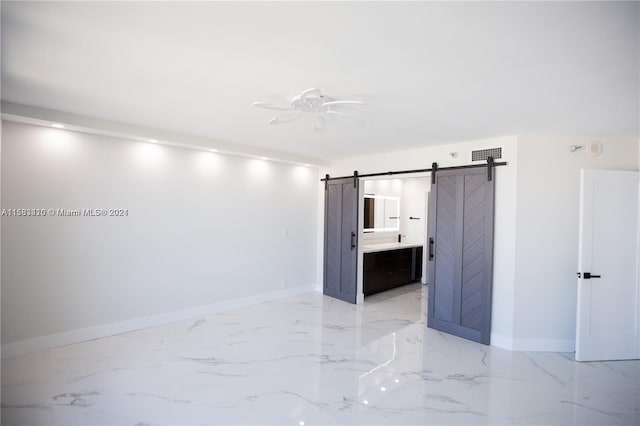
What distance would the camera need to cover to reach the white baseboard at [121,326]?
3402mm

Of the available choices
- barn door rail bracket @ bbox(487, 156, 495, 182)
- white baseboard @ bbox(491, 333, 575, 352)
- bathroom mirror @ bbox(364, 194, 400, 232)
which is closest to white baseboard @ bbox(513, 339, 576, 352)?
white baseboard @ bbox(491, 333, 575, 352)

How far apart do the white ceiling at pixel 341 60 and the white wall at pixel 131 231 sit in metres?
0.81

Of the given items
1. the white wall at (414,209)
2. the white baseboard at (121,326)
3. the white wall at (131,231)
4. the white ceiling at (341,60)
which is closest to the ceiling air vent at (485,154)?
the white ceiling at (341,60)

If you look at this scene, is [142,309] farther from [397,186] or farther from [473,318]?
[397,186]

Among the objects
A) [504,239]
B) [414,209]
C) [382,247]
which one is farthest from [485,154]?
[414,209]

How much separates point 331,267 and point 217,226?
7.28 ft

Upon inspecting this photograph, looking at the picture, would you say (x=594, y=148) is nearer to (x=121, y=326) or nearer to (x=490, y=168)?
(x=490, y=168)

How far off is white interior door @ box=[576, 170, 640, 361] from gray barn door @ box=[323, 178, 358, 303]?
306 centimetres

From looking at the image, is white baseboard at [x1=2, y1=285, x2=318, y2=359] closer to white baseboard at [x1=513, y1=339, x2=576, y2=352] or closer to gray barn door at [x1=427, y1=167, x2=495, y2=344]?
gray barn door at [x1=427, y1=167, x2=495, y2=344]

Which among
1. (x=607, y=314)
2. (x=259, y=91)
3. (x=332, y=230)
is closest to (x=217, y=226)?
(x=332, y=230)

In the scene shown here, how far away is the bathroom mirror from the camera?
22.3 feet

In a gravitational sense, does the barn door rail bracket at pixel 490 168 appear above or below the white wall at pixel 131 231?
above

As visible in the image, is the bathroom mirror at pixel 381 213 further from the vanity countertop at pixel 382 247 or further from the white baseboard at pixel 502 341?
the white baseboard at pixel 502 341

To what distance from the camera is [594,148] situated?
3.72 meters
